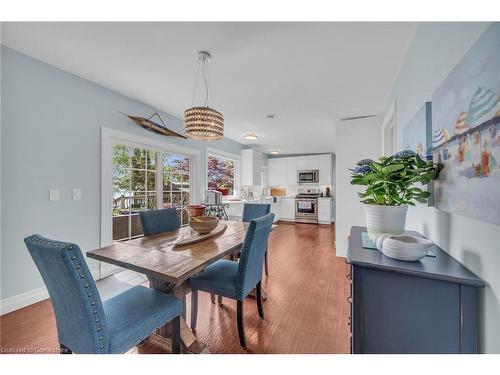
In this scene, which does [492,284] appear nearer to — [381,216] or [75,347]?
[381,216]

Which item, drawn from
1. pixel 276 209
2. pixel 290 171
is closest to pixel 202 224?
pixel 276 209

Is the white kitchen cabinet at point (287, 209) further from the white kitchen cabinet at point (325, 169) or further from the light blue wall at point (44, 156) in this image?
the light blue wall at point (44, 156)

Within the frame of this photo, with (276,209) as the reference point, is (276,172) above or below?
A: above

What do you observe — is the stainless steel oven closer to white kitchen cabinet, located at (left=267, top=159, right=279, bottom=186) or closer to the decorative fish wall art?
white kitchen cabinet, located at (left=267, top=159, right=279, bottom=186)

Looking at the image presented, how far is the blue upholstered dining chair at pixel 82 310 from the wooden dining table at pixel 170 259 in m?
0.22

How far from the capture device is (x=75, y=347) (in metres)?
→ 1.04

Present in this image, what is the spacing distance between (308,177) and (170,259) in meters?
6.05

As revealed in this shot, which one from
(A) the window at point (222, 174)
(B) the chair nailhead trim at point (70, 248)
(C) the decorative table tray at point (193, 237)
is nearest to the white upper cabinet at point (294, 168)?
(A) the window at point (222, 174)

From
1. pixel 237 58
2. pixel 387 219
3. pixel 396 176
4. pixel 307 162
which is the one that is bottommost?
pixel 387 219

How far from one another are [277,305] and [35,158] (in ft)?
8.90

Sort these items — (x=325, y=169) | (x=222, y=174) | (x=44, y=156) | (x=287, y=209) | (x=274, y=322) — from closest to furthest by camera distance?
(x=274, y=322) < (x=44, y=156) < (x=222, y=174) < (x=325, y=169) < (x=287, y=209)

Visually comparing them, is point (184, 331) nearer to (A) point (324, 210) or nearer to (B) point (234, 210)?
(B) point (234, 210)

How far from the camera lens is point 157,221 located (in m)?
2.20

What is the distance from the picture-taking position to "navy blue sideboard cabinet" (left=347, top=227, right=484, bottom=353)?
0.74 metres
